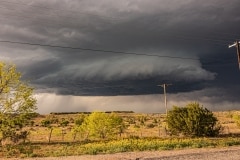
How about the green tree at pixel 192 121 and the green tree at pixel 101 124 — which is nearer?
the green tree at pixel 192 121

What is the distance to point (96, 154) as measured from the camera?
29.7 metres

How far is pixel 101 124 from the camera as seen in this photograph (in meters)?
48.6

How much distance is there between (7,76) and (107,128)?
17.8 meters

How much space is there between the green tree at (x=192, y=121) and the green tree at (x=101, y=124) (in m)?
8.12

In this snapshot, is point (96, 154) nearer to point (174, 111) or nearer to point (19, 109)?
point (19, 109)

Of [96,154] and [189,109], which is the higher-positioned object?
[189,109]

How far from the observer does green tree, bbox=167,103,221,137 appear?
47938 mm

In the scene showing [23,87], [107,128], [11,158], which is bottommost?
[11,158]

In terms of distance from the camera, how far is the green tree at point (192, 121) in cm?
4794

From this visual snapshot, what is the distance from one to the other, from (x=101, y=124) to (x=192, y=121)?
12819mm

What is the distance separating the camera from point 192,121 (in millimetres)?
48062

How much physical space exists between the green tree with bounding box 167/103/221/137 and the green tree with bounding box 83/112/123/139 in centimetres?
812

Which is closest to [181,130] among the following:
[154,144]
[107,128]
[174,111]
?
[174,111]

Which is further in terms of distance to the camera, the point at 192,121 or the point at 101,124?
the point at 101,124
